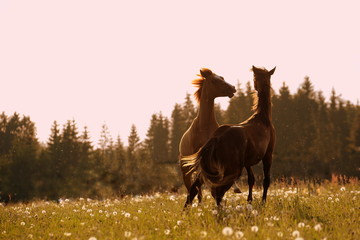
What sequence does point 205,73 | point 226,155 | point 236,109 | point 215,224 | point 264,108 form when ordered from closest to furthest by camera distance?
point 215,224 < point 226,155 < point 264,108 < point 205,73 < point 236,109

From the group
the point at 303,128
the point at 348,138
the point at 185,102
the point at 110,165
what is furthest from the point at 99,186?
the point at 348,138

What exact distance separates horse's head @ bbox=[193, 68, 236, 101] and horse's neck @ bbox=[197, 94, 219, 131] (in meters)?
0.17

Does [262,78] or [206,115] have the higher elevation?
[262,78]

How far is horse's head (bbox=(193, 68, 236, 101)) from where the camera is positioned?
30.8 ft

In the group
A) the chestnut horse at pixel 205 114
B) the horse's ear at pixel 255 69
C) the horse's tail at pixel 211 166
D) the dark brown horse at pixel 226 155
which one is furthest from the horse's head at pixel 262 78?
the horse's tail at pixel 211 166

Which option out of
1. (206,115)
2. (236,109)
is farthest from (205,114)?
(236,109)

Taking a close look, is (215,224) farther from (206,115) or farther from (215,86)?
(215,86)

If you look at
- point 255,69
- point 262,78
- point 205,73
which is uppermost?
point 205,73

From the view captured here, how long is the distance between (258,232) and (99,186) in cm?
5430

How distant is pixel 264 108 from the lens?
8281 mm

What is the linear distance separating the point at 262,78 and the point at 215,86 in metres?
1.47

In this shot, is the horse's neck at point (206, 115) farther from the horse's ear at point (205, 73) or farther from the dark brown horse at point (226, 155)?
the dark brown horse at point (226, 155)

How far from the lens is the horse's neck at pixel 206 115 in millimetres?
9195

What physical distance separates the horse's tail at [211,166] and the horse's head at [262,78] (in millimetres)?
2213
